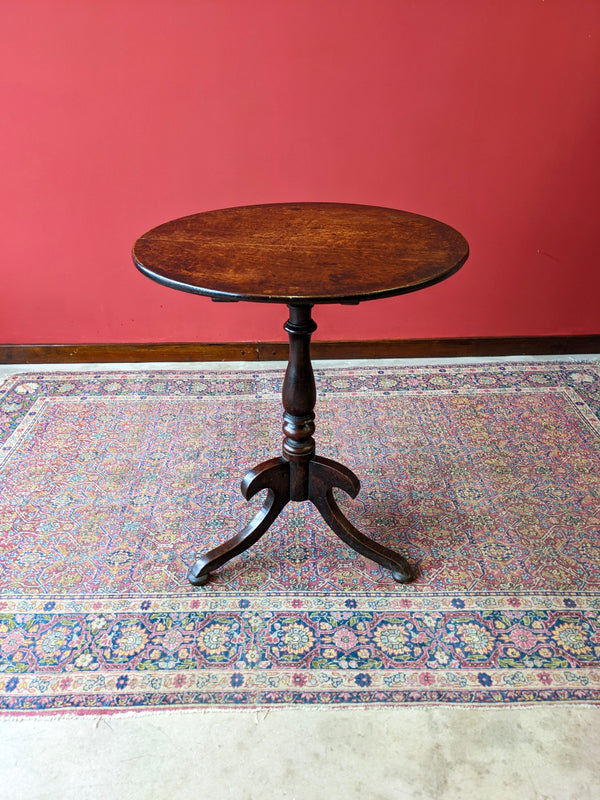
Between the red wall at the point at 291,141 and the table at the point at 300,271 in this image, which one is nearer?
the table at the point at 300,271

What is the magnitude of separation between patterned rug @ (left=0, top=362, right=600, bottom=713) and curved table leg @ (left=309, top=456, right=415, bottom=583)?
56mm

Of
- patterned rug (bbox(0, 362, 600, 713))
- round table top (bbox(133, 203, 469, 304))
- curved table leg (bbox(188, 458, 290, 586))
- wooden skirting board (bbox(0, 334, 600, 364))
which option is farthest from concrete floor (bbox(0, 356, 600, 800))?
wooden skirting board (bbox(0, 334, 600, 364))

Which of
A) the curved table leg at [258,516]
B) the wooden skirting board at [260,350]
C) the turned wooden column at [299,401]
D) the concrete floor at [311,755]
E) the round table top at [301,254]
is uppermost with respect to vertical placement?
the round table top at [301,254]

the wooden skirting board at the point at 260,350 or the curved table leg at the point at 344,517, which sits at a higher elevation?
the curved table leg at the point at 344,517

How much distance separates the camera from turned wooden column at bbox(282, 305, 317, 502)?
1.85 m

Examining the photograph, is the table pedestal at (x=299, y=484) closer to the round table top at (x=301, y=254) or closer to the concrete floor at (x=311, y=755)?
the round table top at (x=301, y=254)

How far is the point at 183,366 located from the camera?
3.38 m

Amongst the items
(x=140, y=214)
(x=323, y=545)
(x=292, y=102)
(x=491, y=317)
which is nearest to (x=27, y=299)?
(x=140, y=214)

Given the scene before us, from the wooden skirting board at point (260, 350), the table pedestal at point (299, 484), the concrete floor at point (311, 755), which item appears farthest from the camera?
the wooden skirting board at point (260, 350)

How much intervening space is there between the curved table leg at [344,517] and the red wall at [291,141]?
56.2 inches

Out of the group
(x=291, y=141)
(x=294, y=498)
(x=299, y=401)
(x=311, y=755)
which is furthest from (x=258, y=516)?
(x=291, y=141)

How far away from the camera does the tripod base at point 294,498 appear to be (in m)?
2.01

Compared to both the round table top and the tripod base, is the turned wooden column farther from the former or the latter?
the round table top

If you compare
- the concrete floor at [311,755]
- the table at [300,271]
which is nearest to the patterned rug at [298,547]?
the concrete floor at [311,755]
